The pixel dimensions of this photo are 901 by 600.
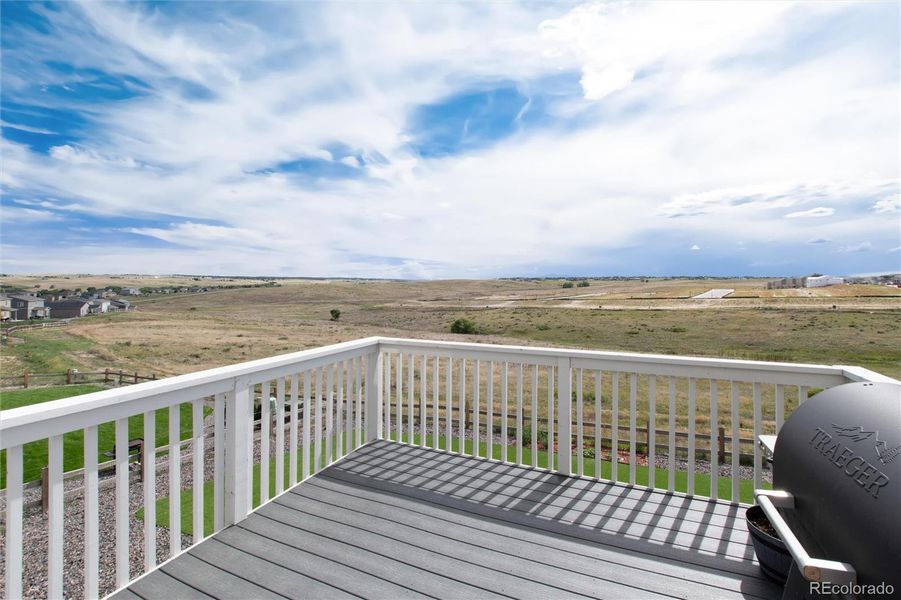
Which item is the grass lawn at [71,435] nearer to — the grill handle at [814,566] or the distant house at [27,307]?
the distant house at [27,307]

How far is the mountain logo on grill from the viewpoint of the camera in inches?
37.2

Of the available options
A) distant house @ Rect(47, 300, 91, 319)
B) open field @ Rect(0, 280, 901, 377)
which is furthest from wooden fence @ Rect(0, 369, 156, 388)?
distant house @ Rect(47, 300, 91, 319)

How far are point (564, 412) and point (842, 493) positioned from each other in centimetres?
178

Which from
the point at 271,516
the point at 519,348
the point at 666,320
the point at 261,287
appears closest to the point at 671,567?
the point at 519,348

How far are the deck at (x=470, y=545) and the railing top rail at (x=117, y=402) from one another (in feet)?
2.31

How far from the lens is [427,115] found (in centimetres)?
1089

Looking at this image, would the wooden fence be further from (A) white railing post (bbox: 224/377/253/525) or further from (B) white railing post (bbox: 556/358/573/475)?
(B) white railing post (bbox: 556/358/573/475)

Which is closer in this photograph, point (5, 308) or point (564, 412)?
point (564, 412)

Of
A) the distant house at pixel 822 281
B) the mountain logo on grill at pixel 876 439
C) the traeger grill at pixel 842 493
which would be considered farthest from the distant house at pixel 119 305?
the distant house at pixel 822 281

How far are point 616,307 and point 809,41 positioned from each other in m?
20.5

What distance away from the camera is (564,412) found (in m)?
2.77

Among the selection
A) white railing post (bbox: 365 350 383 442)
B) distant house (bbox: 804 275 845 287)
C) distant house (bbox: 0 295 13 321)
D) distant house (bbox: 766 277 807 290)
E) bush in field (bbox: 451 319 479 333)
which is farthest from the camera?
bush in field (bbox: 451 319 479 333)

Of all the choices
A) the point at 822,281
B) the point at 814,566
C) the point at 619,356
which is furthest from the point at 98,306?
the point at 822,281

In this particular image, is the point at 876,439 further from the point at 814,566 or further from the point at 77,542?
the point at 77,542
